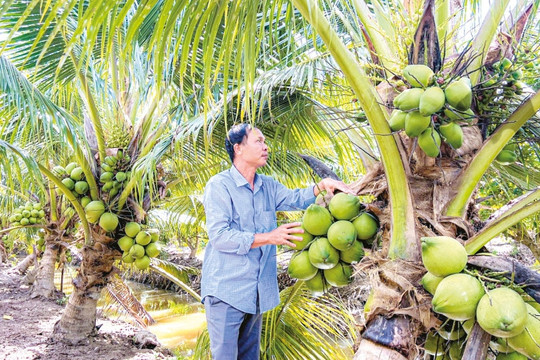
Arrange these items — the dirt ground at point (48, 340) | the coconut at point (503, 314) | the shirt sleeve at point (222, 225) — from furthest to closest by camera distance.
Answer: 1. the dirt ground at point (48, 340)
2. the shirt sleeve at point (222, 225)
3. the coconut at point (503, 314)

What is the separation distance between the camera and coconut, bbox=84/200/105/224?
3.93 m

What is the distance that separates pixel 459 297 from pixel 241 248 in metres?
1.01

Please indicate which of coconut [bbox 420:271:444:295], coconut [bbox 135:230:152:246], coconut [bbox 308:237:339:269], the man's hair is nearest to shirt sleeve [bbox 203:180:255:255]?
the man's hair

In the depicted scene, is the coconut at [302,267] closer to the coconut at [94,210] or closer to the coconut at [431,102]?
the coconut at [431,102]

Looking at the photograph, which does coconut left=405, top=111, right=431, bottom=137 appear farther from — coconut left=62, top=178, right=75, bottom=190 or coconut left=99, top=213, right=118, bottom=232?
coconut left=62, top=178, right=75, bottom=190

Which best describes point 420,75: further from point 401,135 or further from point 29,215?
point 29,215

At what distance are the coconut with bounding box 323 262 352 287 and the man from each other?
1.19ft

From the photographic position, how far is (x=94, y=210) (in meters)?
3.92

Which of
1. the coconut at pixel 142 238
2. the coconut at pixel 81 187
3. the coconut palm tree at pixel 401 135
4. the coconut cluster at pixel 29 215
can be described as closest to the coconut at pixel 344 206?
the coconut palm tree at pixel 401 135

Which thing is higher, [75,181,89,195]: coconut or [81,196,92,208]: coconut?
[75,181,89,195]: coconut

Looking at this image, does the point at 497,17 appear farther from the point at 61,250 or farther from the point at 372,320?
the point at 61,250

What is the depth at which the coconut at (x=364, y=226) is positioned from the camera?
146 cm

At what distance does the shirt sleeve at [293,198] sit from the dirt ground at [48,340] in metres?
3.28

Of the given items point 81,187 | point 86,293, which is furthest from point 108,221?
point 86,293
